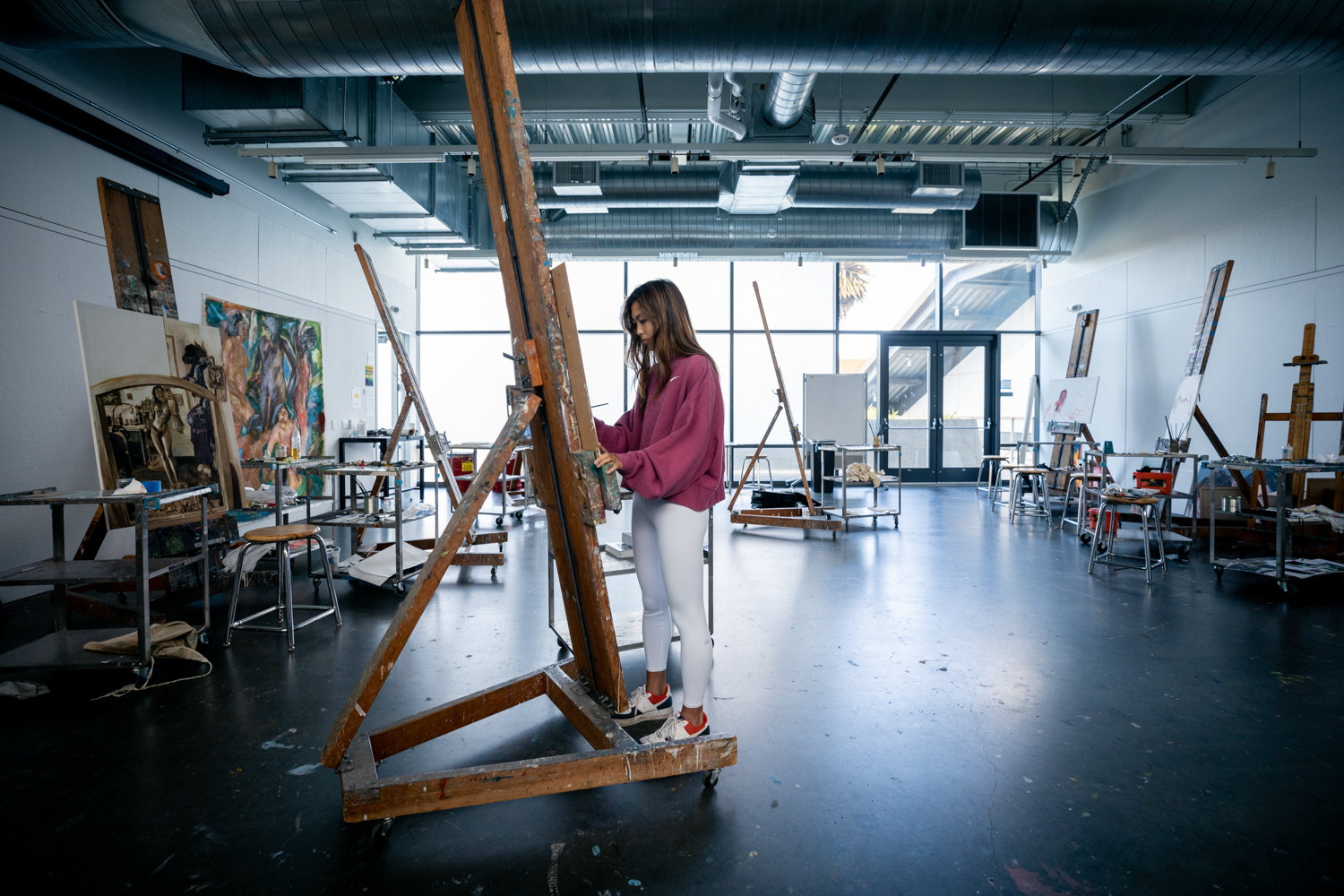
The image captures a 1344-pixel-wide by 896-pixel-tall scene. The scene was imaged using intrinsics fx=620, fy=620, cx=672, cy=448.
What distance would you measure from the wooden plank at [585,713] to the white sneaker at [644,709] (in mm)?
157

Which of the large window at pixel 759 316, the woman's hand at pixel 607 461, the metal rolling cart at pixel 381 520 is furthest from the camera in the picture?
the large window at pixel 759 316

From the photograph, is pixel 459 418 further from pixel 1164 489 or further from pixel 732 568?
pixel 1164 489

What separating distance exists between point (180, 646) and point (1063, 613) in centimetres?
434

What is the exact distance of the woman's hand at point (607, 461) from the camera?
1621 mm

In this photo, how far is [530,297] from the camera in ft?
5.45

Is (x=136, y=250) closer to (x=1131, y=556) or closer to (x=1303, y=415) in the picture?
(x=1131, y=556)

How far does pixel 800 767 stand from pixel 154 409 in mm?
4042

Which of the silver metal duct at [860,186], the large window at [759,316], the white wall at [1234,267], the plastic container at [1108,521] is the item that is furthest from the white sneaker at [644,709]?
the large window at [759,316]

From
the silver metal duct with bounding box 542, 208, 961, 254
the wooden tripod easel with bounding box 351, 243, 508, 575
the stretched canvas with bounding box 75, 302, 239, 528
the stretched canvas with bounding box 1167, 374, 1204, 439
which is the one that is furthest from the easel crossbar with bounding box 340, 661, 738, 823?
the silver metal duct with bounding box 542, 208, 961, 254

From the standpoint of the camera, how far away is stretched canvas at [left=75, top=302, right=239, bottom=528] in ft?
11.3

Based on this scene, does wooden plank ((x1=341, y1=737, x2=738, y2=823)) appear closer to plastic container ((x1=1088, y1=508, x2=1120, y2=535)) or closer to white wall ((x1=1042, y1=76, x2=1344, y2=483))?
plastic container ((x1=1088, y1=508, x2=1120, y2=535))

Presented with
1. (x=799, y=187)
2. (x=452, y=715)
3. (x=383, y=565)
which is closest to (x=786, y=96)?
(x=799, y=187)

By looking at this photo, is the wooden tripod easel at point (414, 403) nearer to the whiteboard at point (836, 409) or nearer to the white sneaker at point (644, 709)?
the white sneaker at point (644, 709)

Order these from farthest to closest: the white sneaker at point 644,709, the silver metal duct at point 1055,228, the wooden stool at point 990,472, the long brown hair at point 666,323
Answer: the wooden stool at point 990,472 → the silver metal duct at point 1055,228 → the white sneaker at point 644,709 → the long brown hair at point 666,323
